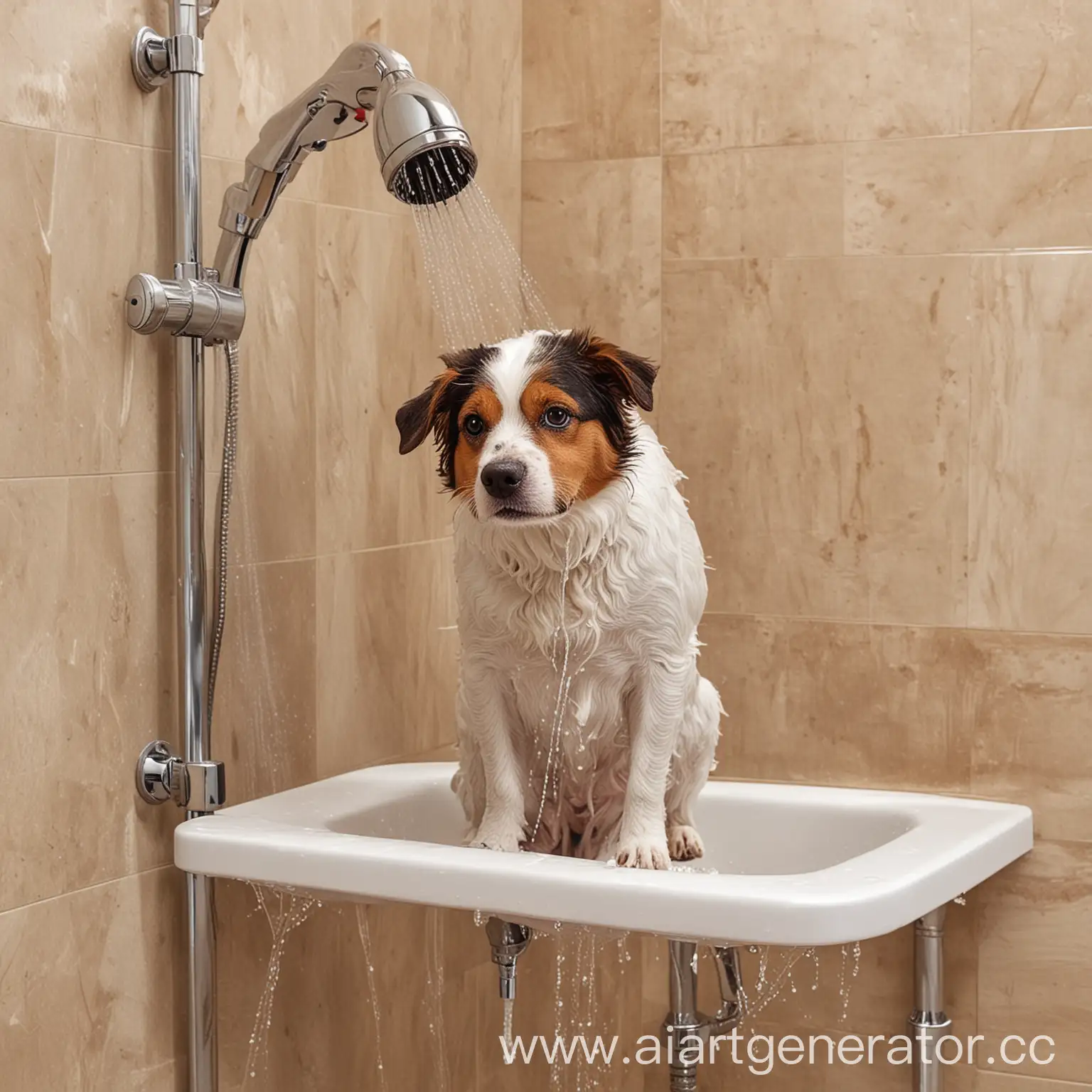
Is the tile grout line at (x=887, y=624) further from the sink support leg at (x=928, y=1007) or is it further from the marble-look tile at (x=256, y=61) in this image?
the marble-look tile at (x=256, y=61)

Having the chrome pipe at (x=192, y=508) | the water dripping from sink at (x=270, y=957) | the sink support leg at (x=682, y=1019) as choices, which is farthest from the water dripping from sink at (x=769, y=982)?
the chrome pipe at (x=192, y=508)

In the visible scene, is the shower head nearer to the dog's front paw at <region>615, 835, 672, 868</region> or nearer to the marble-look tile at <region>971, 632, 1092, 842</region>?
the dog's front paw at <region>615, 835, 672, 868</region>

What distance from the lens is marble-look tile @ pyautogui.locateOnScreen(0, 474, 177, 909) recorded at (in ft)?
4.60

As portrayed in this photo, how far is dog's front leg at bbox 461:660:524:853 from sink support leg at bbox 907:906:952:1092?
77cm

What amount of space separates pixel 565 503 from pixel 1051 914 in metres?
1.08

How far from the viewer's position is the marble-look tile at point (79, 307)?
4.56 feet

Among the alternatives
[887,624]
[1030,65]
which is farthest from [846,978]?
[1030,65]

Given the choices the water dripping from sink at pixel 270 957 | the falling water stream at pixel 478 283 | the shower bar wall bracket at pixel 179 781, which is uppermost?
the falling water stream at pixel 478 283

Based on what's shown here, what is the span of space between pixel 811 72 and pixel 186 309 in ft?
3.53

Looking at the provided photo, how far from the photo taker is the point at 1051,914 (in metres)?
2.01

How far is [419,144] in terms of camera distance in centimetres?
134

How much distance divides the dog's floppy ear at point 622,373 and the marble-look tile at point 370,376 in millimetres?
532

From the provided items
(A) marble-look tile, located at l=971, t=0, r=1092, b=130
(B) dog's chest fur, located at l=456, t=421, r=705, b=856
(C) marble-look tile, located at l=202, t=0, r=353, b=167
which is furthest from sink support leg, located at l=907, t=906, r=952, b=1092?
(C) marble-look tile, located at l=202, t=0, r=353, b=167

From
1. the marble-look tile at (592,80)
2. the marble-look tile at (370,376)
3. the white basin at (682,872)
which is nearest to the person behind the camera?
the white basin at (682,872)
